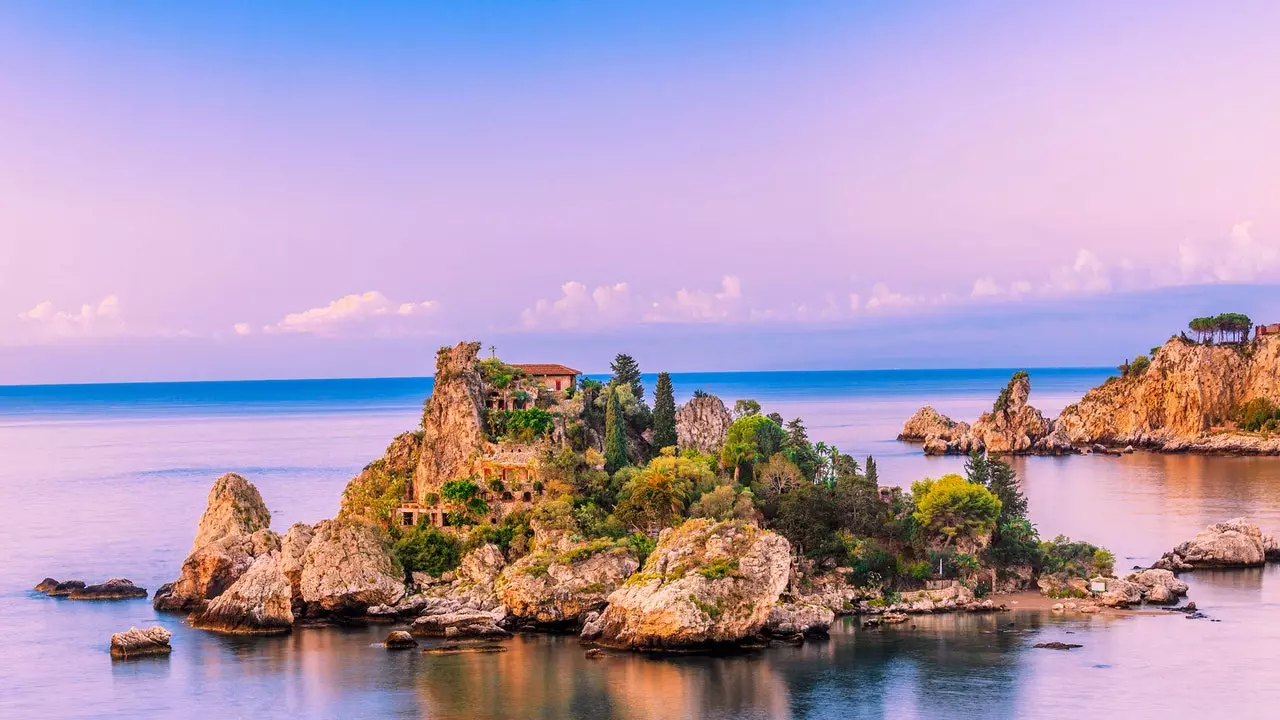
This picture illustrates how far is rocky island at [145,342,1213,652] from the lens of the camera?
70875 mm

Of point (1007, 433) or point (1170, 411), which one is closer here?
point (1007, 433)

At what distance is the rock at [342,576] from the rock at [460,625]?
4.05 meters

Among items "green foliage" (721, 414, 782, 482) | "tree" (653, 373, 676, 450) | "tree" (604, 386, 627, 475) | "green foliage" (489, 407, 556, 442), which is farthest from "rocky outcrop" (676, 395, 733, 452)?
"green foliage" (489, 407, 556, 442)

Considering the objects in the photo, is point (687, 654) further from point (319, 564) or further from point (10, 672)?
point (10, 672)

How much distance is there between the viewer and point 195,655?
7106 centimetres

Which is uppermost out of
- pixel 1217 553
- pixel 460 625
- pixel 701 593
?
pixel 701 593

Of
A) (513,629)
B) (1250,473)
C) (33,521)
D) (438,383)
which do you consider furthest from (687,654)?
(1250,473)

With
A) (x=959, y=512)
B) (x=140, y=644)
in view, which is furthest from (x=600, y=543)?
(x=140, y=644)

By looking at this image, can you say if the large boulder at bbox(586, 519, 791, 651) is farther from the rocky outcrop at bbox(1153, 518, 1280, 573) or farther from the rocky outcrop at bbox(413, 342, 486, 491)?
the rocky outcrop at bbox(1153, 518, 1280, 573)

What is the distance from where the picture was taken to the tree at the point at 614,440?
87.9m

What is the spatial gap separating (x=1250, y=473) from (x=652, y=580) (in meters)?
104

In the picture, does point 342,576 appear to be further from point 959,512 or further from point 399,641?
point 959,512

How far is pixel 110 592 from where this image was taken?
88312mm

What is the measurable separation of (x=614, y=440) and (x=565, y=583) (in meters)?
15.5
